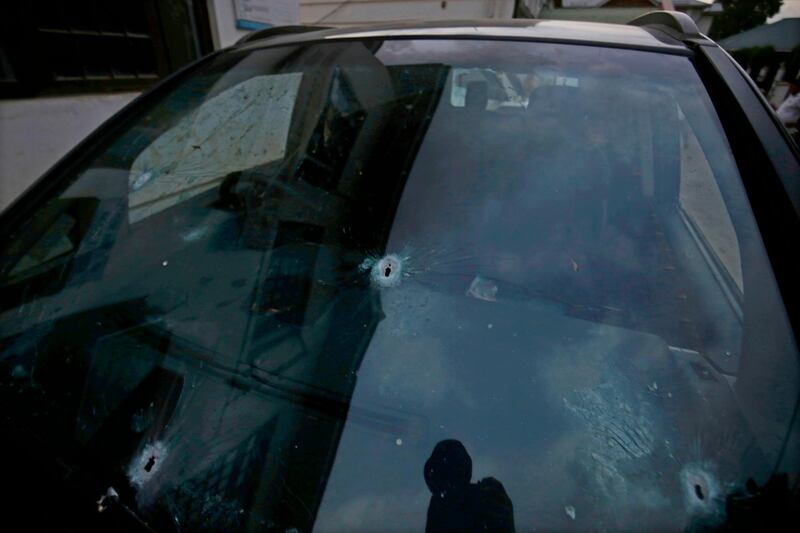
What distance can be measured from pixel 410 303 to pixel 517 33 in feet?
2.98

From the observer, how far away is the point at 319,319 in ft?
3.18

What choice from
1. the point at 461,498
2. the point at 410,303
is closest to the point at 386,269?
the point at 410,303

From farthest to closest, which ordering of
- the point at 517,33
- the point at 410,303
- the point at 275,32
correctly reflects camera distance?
the point at 275,32, the point at 517,33, the point at 410,303

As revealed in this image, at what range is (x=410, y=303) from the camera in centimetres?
94

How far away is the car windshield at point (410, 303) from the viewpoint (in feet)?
2.34

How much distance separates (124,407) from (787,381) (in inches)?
48.3

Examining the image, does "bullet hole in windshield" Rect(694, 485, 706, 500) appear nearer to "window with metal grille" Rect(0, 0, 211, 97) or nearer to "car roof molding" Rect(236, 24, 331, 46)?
"car roof molding" Rect(236, 24, 331, 46)

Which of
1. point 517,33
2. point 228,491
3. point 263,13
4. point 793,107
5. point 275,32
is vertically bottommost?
point 793,107

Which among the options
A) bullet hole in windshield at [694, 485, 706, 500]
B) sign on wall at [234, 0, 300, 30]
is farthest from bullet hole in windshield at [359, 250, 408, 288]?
sign on wall at [234, 0, 300, 30]

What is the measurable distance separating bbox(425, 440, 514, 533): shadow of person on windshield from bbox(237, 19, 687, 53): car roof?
1147 mm

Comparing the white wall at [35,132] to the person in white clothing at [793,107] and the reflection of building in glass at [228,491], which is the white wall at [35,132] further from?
the person in white clothing at [793,107]

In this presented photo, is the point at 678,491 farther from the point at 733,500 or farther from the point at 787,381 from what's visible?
the point at 787,381

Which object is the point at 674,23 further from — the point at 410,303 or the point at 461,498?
the point at 461,498

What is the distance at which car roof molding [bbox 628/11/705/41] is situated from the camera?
1249 mm
